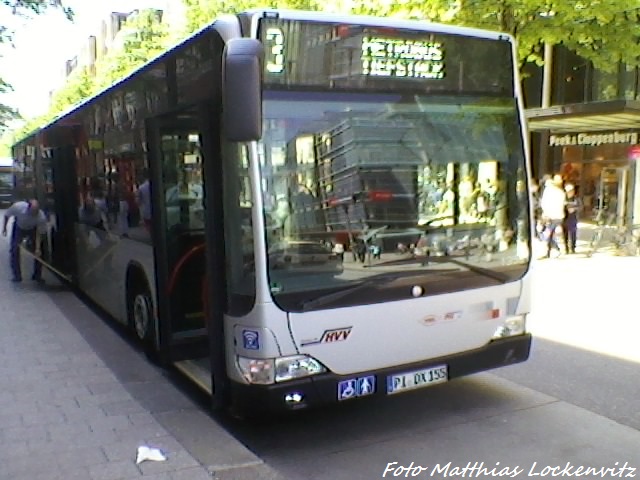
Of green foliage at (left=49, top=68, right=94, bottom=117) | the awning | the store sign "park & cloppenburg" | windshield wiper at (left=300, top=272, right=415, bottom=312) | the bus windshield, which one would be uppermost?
green foliage at (left=49, top=68, right=94, bottom=117)

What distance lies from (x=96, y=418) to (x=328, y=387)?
71.9 inches

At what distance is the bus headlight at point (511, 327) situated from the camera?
16.4 ft

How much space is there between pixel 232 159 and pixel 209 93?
59cm

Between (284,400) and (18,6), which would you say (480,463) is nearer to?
(284,400)

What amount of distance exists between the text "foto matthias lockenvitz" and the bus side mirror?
230cm

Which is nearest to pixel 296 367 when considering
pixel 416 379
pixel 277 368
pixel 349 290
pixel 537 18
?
pixel 277 368

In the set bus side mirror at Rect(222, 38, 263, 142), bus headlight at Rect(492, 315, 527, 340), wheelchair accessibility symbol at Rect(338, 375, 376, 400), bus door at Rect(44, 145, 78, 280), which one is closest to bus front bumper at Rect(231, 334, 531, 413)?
wheelchair accessibility symbol at Rect(338, 375, 376, 400)

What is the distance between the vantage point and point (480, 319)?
4.84 m

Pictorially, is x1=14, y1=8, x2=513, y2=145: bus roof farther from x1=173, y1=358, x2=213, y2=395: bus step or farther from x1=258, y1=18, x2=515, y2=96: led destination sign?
x1=173, y1=358, x2=213, y2=395: bus step

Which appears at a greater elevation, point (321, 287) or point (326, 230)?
point (326, 230)

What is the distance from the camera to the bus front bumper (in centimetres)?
417

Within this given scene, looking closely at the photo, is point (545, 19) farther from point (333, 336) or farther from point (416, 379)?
point (333, 336)

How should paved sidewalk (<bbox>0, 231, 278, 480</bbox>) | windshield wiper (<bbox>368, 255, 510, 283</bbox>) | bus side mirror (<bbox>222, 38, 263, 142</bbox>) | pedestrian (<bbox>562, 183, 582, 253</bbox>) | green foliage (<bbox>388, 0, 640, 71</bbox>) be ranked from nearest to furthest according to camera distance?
1. bus side mirror (<bbox>222, 38, 263, 142</bbox>)
2. paved sidewalk (<bbox>0, 231, 278, 480</bbox>)
3. windshield wiper (<bbox>368, 255, 510, 283</bbox>)
4. green foliage (<bbox>388, 0, 640, 71</bbox>)
5. pedestrian (<bbox>562, 183, 582, 253</bbox>)

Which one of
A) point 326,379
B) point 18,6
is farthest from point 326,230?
point 18,6
